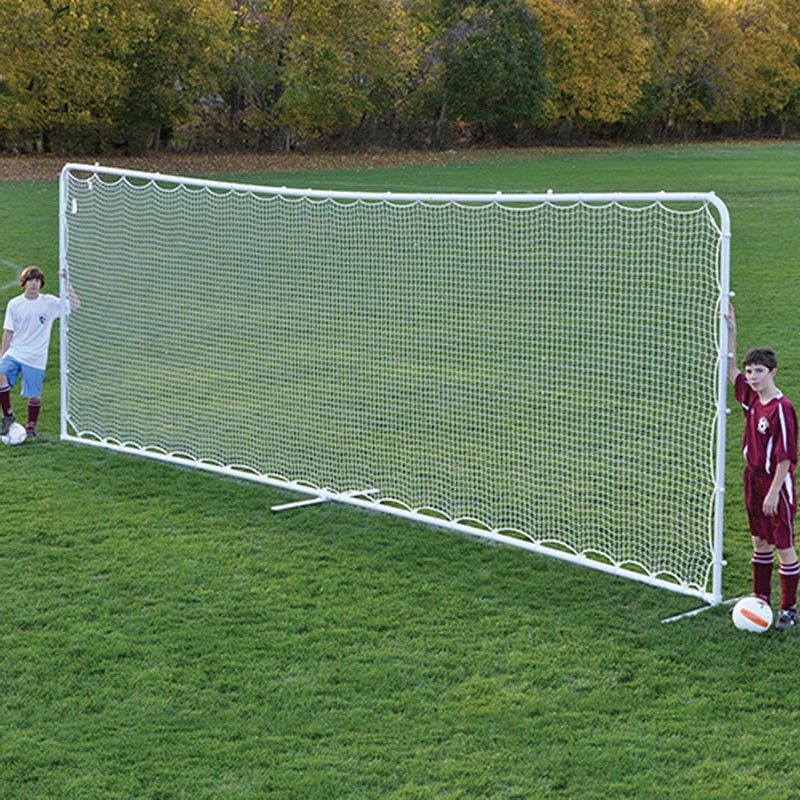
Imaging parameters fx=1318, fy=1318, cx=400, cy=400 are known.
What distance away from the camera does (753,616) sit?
6430mm

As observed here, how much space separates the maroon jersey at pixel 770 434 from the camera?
6.24m

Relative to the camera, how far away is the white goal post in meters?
8.43

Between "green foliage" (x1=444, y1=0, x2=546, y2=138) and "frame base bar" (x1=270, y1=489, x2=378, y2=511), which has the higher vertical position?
"green foliage" (x1=444, y1=0, x2=546, y2=138)

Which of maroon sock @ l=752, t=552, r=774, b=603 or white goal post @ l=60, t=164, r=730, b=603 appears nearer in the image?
maroon sock @ l=752, t=552, r=774, b=603

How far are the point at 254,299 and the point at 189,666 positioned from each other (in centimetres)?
941

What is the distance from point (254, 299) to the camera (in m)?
15.2

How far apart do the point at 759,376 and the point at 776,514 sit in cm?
67

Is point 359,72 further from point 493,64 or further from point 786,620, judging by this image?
point 786,620

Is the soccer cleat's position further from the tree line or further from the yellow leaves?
the yellow leaves

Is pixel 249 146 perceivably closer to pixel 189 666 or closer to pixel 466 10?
pixel 466 10

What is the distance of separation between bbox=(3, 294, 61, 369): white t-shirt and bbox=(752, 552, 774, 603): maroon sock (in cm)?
592

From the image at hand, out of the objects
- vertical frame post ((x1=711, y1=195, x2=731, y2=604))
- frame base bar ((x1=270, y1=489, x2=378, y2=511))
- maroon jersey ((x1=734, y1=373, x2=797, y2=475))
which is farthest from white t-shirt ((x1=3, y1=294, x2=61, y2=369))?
maroon jersey ((x1=734, y1=373, x2=797, y2=475))

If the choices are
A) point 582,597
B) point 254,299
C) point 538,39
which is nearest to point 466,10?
point 538,39

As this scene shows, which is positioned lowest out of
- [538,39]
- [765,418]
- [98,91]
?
[765,418]
